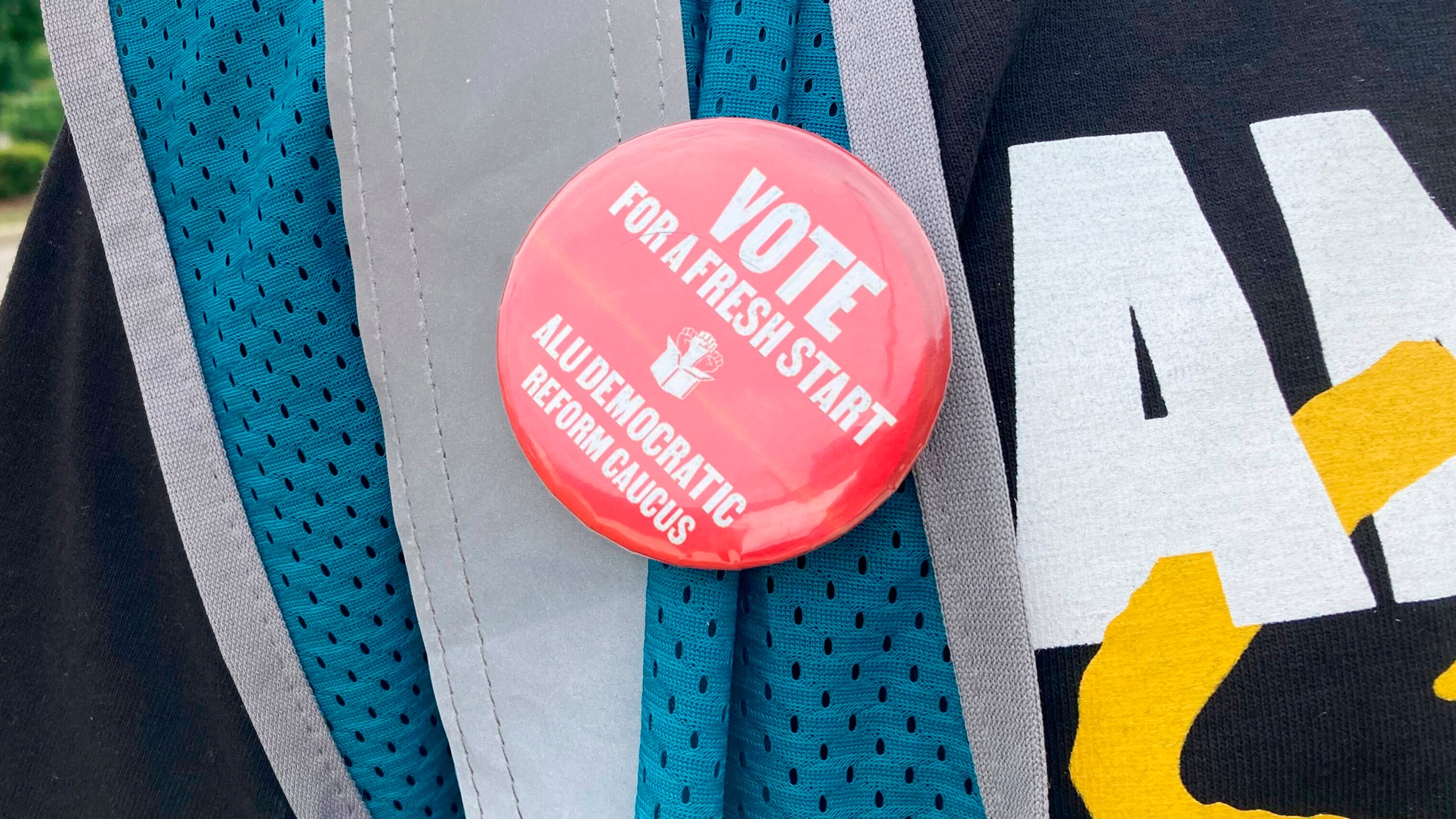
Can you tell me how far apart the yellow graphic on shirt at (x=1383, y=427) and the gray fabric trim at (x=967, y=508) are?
15 centimetres

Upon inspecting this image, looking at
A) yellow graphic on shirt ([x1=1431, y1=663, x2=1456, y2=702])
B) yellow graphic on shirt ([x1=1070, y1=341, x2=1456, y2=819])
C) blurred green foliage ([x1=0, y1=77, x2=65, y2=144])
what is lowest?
blurred green foliage ([x1=0, y1=77, x2=65, y2=144])

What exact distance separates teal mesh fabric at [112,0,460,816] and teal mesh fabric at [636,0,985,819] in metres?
0.14

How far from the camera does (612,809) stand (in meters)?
0.45

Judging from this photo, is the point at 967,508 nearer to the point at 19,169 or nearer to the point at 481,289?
the point at 481,289

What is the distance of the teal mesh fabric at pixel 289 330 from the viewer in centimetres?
43

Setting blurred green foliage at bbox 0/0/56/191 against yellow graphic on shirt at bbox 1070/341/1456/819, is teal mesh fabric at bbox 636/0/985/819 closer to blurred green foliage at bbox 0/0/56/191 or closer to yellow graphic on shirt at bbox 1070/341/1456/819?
yellow graphic on shirt at bbox 1070/341/1456/819

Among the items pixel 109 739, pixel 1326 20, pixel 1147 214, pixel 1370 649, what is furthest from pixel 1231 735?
pixel 109 739

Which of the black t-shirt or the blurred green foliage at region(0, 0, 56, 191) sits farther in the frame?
the blurred green foliage at region(0, 0, 56, 191)

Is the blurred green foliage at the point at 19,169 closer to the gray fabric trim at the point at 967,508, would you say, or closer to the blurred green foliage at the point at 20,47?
the blurred green foliage at the point at 20,47

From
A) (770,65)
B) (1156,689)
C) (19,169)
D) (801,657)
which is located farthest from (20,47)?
(1156,689)

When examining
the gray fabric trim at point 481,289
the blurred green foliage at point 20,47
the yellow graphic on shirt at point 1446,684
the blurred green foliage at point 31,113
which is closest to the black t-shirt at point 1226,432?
the yellow graphic on shirt at point 1446,684

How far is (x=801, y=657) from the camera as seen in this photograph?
402 millimetres

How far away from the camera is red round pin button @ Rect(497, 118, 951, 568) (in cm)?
37

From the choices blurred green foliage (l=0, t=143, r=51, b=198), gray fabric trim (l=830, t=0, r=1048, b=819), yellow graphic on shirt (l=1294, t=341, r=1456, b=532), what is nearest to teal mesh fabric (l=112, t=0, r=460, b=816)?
gray fabric trim (l=830, t=0, r=1048, b=819)
